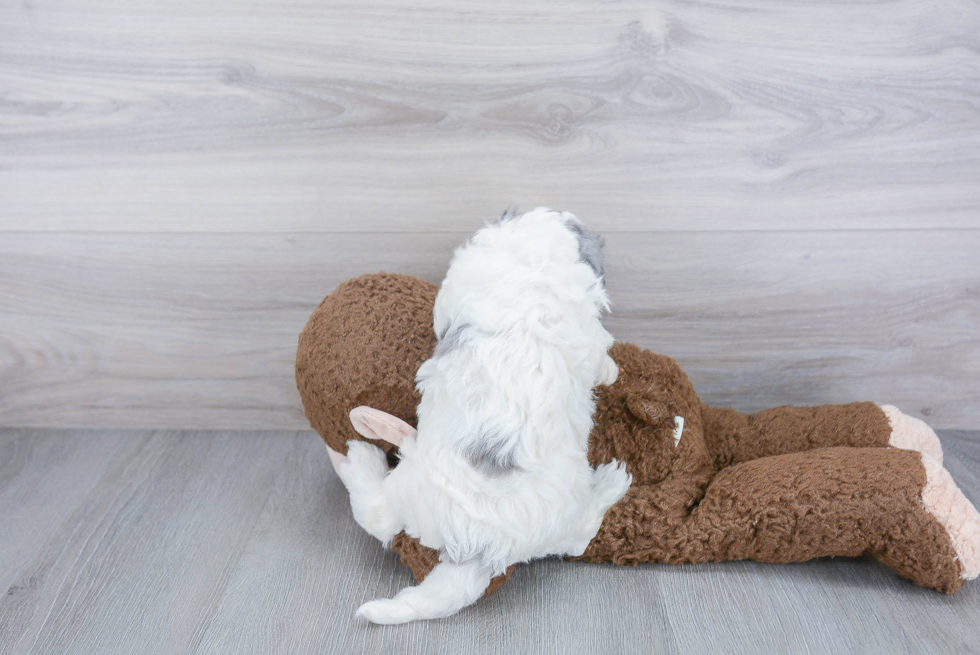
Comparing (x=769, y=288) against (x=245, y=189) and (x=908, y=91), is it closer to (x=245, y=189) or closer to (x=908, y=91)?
(x=908, y=91)

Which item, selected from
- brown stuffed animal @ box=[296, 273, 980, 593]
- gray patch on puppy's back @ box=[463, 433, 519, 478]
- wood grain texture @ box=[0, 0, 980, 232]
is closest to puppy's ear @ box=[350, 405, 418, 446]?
brown stuffed animal @ box=[296, 273, 980, 593]

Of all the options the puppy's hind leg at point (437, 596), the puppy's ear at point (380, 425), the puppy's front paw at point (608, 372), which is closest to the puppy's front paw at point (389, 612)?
the puppy's hind leg at point (437, 596)

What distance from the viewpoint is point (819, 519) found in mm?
809

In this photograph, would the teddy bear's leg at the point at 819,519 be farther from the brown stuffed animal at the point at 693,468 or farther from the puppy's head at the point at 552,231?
the puppy's head at the point at 552,231

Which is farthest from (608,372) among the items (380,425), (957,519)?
(957,519)

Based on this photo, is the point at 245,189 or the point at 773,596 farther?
the point at 245,189

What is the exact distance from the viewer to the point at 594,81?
996 mm

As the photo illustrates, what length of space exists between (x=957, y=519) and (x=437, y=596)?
22.9 inches

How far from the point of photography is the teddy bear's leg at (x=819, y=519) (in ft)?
2.62

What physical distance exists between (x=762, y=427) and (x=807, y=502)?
0.19 metres

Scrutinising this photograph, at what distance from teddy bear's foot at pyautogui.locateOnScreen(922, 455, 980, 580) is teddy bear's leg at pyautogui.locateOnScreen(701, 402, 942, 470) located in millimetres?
137

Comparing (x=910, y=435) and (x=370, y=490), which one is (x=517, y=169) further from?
(x=910, y=435)

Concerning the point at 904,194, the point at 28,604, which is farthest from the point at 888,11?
the point at 28,604

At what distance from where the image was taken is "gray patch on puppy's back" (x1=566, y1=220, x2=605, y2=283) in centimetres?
77
